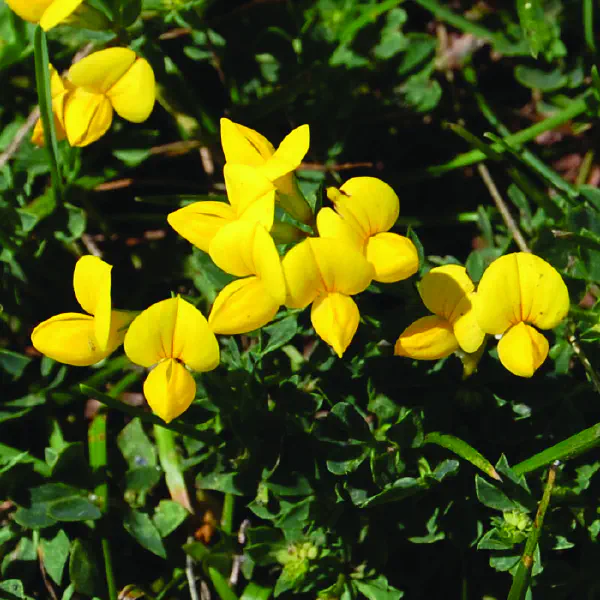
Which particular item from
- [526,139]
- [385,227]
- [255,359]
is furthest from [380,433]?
[526,139]

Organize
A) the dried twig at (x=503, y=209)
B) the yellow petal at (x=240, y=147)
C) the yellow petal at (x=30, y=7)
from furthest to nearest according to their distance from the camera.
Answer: the dried twig at (x=503, y=209), the yellow petal at (x=30, y=7), the yellow petal at (x=240, y=147)

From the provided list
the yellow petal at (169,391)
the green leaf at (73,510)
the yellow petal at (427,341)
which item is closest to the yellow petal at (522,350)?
the yellow petal at (427,341)

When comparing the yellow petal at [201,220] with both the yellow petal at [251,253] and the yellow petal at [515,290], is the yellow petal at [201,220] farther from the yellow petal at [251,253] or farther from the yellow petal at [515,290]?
the yellow petal at [515,290]

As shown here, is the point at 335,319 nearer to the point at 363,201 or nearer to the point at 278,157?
the point at 363,201

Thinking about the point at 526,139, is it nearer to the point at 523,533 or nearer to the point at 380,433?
the point at 380,433

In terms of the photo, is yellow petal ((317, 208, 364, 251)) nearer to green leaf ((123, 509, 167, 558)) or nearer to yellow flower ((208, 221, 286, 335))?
yellow flower ((208, 221, 286, 335))

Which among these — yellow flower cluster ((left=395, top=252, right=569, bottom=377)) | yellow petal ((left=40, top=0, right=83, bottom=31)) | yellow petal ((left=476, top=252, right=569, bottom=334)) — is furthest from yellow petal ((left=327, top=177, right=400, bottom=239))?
yellow petal ((left=40, top=0, right=83, bottom=31))

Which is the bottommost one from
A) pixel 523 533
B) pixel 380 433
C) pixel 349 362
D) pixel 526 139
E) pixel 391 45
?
pixel 523 533
